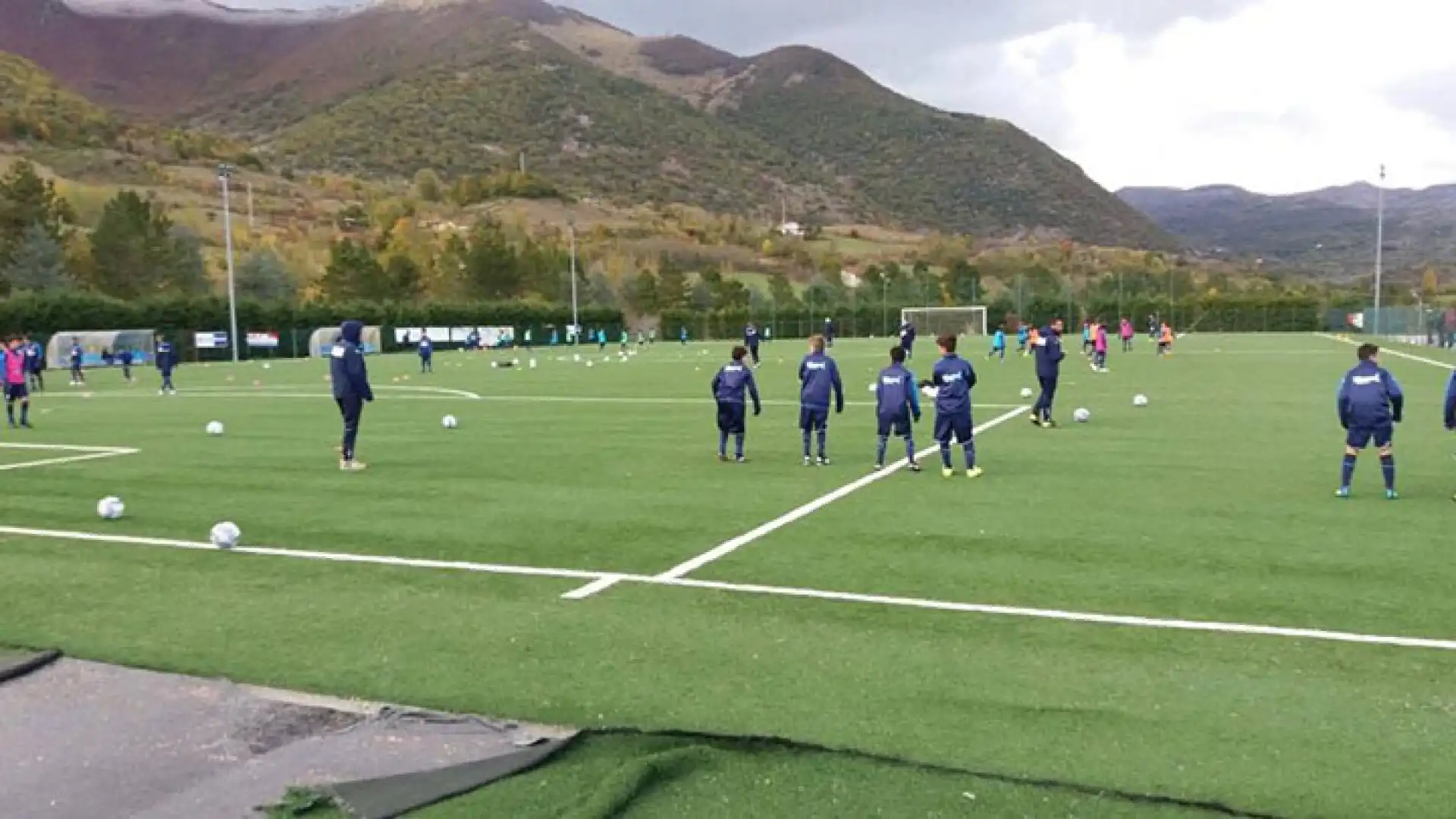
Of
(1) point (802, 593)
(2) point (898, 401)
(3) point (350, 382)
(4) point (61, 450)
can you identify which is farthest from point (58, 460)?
(1) point (802, 593)

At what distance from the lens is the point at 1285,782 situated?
5199 millimetres

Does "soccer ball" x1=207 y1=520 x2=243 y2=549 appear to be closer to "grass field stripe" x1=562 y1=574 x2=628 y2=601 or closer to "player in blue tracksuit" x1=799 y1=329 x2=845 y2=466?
"grass field stripe" x1=562 y1=574 x2=628 y2=601

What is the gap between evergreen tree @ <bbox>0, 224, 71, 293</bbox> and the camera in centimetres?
8119

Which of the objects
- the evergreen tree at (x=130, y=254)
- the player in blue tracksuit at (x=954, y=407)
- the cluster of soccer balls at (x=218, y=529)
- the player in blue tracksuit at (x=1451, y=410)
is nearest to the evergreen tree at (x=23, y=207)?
the evergreen tree at (x=130, y=254)

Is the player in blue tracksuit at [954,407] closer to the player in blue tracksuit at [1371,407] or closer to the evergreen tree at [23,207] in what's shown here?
the player in blue tracksuit at [1371,407]

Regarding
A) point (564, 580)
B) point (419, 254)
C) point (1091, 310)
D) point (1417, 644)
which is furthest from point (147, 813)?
point (419, 254)

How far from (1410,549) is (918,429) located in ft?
35.3

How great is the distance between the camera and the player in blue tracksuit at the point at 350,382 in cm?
1609

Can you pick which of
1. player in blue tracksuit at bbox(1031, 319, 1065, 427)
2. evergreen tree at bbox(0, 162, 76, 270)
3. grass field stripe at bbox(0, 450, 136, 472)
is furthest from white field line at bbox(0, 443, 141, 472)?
evergreen tree at bbox(0, 162, 76, 270)

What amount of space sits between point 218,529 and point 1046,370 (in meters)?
14.3

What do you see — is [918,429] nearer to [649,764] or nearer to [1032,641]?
[1032,641]

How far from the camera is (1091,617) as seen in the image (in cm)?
805

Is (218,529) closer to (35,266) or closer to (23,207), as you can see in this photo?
(35,266)

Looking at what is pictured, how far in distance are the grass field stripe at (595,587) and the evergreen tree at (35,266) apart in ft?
273
